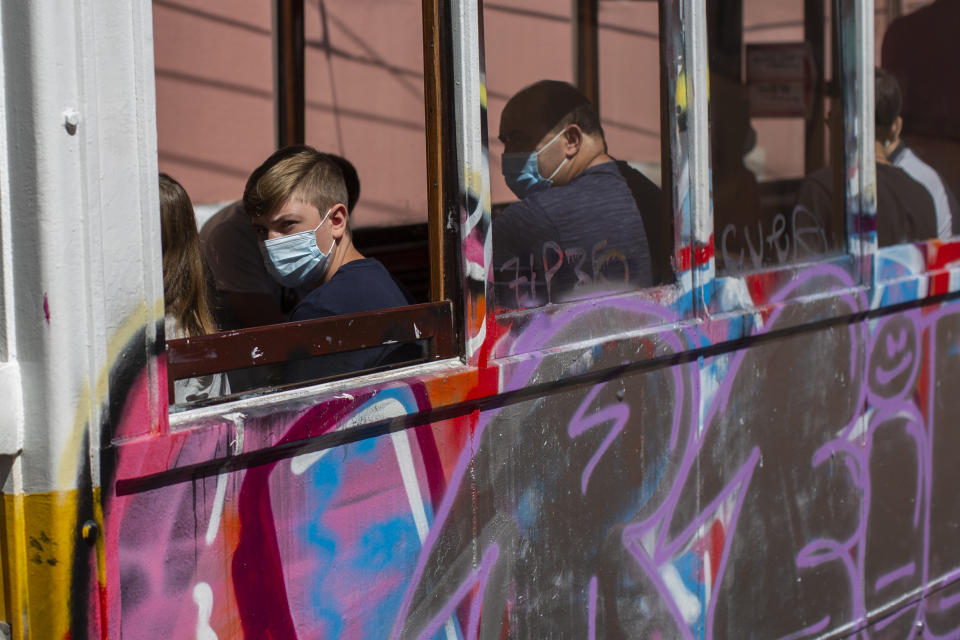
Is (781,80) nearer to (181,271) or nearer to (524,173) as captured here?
(524,173)

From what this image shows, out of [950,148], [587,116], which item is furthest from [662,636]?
[950,148]

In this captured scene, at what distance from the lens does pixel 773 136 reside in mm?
3850

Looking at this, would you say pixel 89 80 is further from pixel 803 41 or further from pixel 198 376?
pixel 803 41

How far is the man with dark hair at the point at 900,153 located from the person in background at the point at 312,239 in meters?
1.76

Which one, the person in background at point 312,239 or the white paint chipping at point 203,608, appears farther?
the person in background at point 312,239

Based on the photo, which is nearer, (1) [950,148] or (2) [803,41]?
(2) [803,41]

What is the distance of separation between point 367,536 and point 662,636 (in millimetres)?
1025

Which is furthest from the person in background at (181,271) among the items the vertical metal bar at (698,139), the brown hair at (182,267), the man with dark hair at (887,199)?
the man with dark hair at (887,199)

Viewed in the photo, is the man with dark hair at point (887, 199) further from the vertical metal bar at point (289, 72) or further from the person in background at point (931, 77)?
the vertical metal bar at point (289, 72)

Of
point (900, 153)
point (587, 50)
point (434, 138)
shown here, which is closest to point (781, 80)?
point (900, 153)

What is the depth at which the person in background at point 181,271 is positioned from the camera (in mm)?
2316

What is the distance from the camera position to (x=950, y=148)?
159 inches

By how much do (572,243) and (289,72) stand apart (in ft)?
7.96

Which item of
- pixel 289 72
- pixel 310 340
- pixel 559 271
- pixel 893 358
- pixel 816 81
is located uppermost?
pixel 289 72
